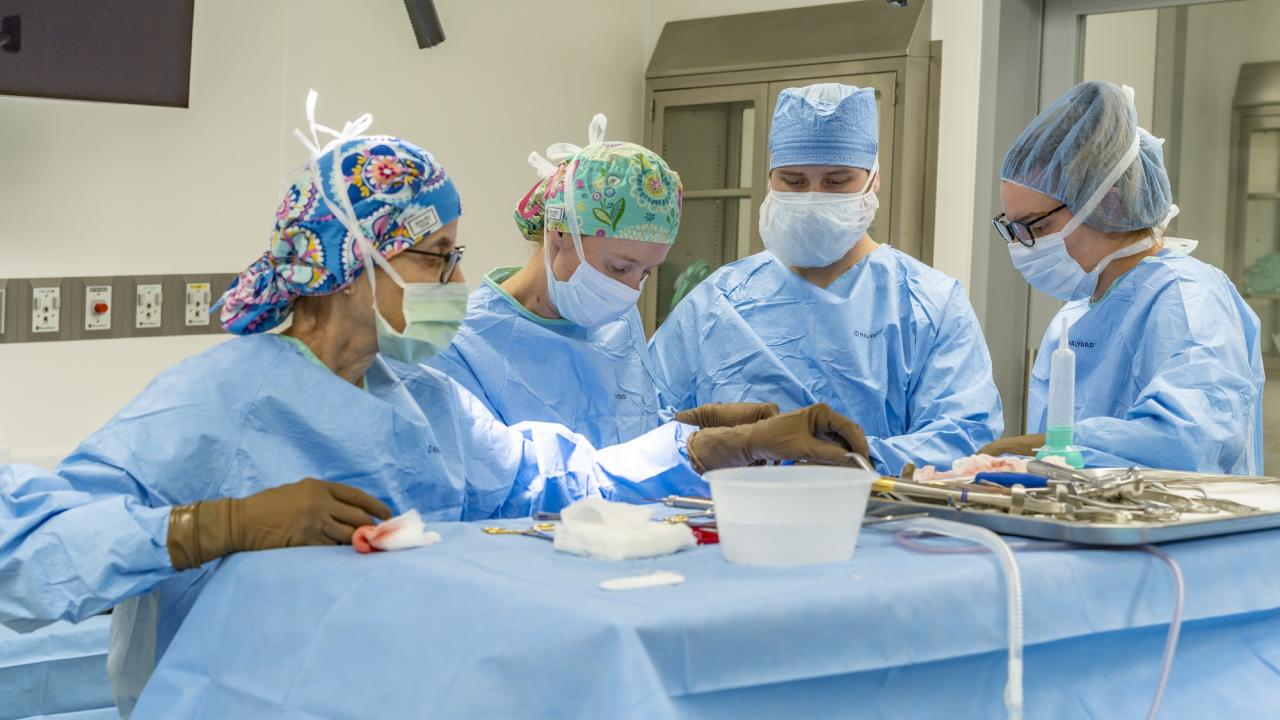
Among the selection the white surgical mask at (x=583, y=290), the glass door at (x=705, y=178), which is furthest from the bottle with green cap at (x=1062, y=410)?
the glass door at (x=705, y=178)

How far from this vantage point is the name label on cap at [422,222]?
1.72 meters

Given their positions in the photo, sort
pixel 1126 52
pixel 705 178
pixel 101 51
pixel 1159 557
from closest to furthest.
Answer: pixel 1159 557
pixel 101 51
pixel 1126 52
pixel 705 178

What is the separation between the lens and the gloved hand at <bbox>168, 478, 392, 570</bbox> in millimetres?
1405

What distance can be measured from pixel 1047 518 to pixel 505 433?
892mm

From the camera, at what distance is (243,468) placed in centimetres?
155

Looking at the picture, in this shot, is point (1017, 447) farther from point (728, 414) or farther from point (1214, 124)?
point (1214, 124)

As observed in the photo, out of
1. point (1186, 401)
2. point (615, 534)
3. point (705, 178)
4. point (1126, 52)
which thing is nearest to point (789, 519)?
point (615, 534)

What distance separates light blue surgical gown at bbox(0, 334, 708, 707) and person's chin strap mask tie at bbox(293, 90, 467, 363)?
8cm

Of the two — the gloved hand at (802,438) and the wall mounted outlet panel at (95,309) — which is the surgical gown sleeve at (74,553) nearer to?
the gloved hand at (802,438)

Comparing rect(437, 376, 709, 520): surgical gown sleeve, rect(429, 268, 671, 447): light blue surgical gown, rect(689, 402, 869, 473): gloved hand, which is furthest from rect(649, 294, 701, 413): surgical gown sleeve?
rect(689, 402, 869, 473): gloved hand

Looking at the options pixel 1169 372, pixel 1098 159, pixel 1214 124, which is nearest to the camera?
pixel 1169 372

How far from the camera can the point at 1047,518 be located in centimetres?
137

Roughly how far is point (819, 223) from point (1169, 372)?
2.42 ft

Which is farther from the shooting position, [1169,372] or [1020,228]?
[1020,228]
